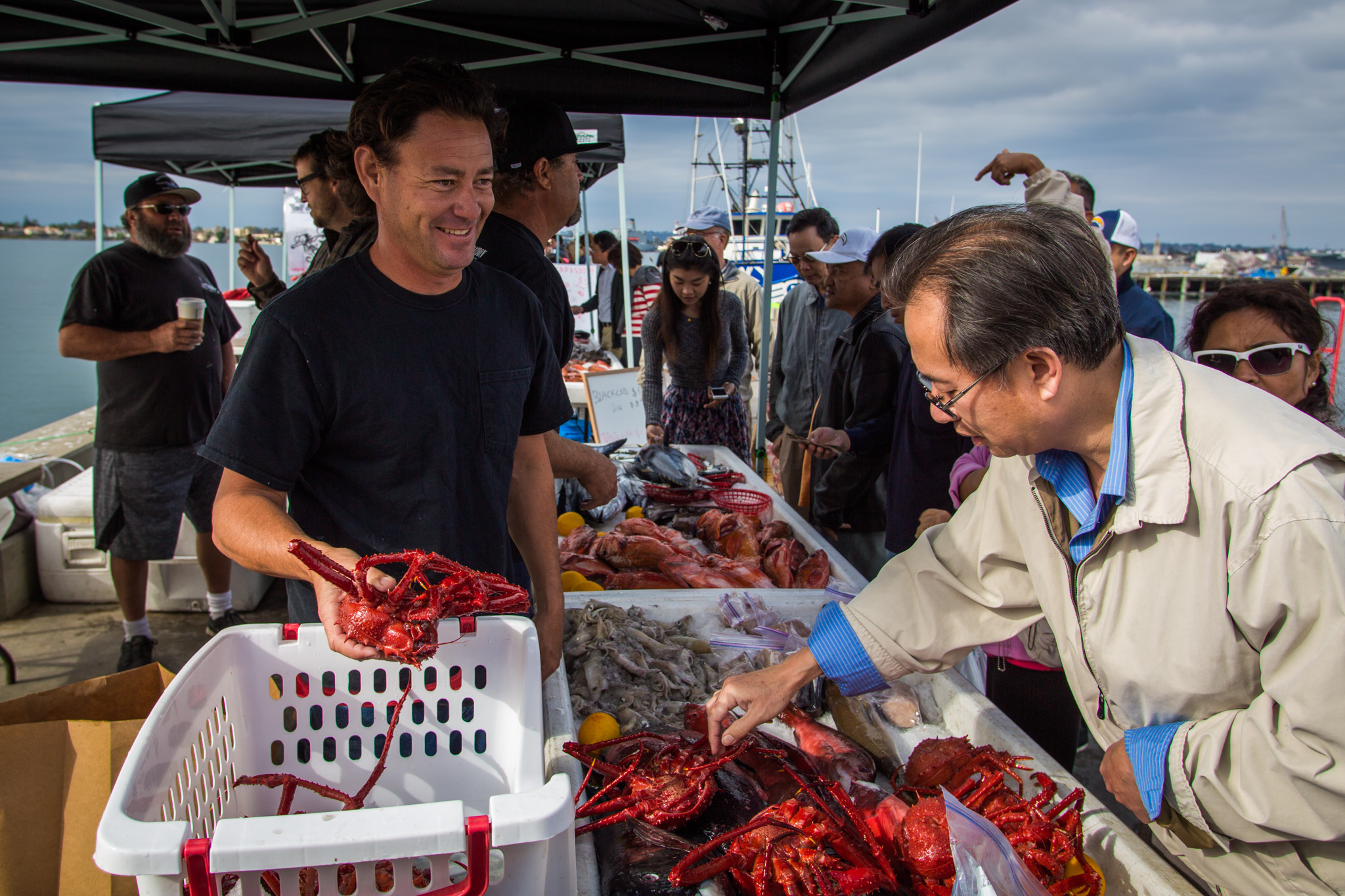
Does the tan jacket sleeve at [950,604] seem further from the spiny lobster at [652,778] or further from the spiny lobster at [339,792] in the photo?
the spiny lobster at [339,792]

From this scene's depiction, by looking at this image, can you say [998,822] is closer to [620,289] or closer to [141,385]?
[141,385]

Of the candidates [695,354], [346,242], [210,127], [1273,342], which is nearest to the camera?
[1273,342]

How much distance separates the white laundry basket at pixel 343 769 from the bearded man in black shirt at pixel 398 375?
0.71 ft

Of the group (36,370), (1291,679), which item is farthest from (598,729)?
(36,370)

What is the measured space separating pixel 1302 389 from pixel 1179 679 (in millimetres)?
1342

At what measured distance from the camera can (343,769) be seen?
1635 mm

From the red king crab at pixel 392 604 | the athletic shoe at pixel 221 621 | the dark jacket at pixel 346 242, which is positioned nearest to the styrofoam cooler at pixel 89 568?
the athletic shoe at pixel 221 621

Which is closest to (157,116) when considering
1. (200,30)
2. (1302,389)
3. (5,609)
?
(200,30)

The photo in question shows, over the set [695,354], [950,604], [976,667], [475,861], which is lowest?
[976,667]

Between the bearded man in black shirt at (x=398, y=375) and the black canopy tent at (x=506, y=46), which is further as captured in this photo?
the black canopy tent at (x=506, y=46)

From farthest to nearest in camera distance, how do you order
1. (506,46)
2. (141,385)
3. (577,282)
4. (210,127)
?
(577,282), (210,127), (506,46), (141,385)

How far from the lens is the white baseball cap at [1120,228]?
12.7 feet

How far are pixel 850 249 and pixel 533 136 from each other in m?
2.12

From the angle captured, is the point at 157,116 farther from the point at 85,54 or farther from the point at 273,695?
the point at 273,695
